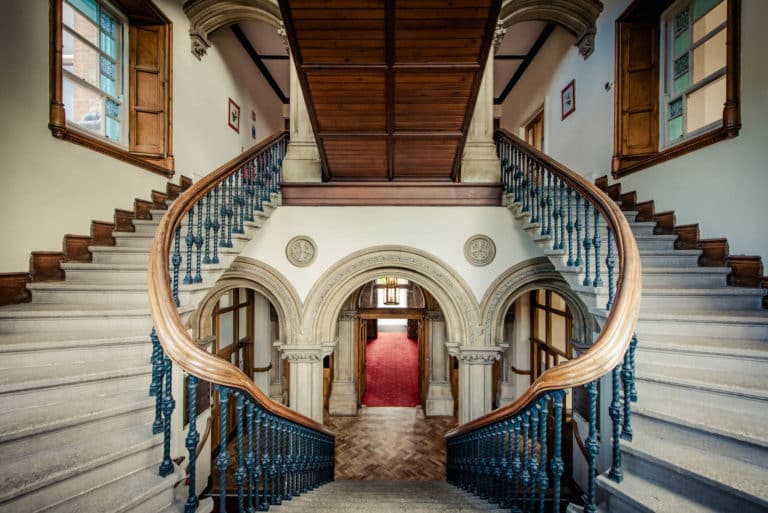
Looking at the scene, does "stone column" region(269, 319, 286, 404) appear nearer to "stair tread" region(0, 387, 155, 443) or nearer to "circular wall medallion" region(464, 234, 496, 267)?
"circular wall medallion" region(464, 234, 496, 267)

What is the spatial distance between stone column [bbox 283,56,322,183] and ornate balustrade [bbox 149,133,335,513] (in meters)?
0.63

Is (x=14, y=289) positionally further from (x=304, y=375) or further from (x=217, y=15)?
(x=217, y=15)

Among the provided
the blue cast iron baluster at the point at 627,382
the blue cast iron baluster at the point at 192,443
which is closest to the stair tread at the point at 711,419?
the blue cast iron baluster at the point at 627,382

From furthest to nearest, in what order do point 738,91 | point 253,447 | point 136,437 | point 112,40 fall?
point 112,40
point 738,91
point 253,447
point 136,437

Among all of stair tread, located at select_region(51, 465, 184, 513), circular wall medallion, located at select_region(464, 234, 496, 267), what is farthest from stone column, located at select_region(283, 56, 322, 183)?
stair tread, located at select_region(51, 465, 184, 513)

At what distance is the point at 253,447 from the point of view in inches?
73.4

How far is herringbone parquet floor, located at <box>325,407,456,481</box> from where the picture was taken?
4812mm

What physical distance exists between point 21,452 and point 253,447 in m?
0.97

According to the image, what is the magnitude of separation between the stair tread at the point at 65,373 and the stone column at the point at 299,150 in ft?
9.70

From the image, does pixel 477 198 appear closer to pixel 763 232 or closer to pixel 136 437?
pixel 763 232

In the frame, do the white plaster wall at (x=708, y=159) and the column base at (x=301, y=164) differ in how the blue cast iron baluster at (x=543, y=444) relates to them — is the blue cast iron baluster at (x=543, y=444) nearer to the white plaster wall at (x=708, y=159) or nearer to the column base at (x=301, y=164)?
the white plaster wall at (x=708, y=159)

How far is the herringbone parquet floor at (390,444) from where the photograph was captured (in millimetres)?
4812

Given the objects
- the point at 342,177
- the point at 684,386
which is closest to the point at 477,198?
the point at 342,177

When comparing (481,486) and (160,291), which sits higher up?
(160,291)
